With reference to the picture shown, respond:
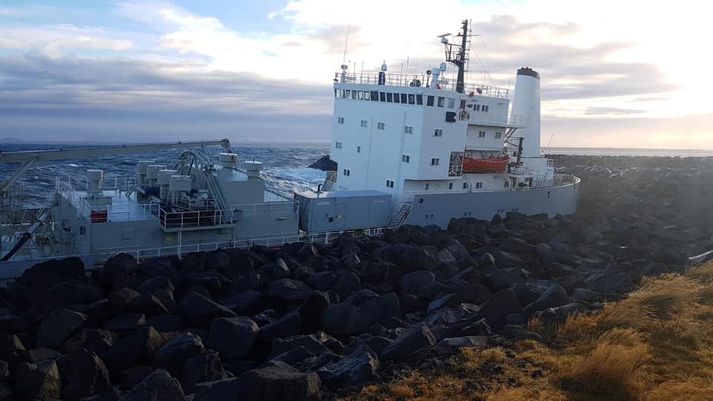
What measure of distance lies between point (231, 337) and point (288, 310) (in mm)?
2642

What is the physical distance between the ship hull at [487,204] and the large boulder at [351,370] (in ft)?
45.4

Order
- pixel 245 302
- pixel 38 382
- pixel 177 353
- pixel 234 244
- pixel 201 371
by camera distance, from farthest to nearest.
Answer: pixel 234 244 → pixel 245 302 → pixel 177 353 → pixel 201 371 → pixel 38 382

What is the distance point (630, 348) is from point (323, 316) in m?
6.26

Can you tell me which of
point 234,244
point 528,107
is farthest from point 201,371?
point 528,107

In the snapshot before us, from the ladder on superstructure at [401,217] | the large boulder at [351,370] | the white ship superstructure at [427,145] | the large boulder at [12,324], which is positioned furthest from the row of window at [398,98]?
the large boulder at [12,324]

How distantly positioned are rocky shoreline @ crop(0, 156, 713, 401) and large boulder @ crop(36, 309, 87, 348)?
0.09 feet

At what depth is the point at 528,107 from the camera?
31297mm

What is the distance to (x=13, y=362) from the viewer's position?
10.1 meters

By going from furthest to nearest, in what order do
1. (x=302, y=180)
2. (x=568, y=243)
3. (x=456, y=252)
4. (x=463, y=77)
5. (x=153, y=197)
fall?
(x=302, y=180) → (x=463, y=77) → (x=568, y=243) → (x=153, y=197) → (x=456, y=252)

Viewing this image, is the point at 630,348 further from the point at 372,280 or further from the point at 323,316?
the point at 372,280

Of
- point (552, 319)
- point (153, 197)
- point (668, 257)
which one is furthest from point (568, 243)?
point (153, 197)

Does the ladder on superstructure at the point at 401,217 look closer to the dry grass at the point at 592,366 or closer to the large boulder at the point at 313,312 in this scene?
the large boulder at the point at 313,312

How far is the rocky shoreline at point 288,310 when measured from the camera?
920 centimetres

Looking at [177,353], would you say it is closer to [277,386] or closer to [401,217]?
[277,386]
